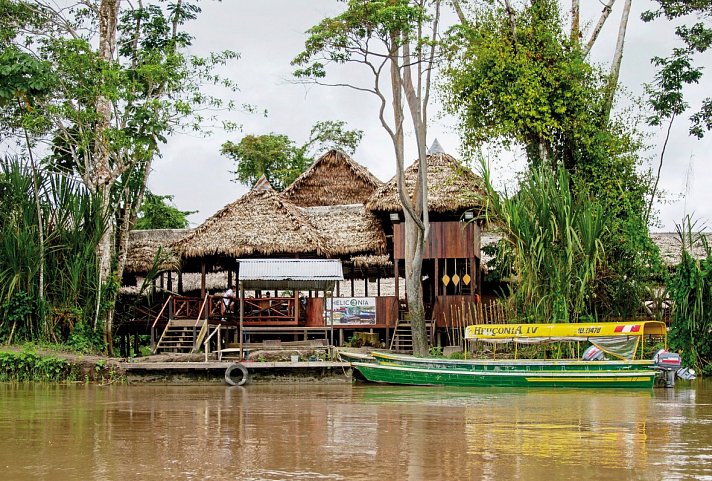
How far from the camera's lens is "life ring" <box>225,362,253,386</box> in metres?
16.1

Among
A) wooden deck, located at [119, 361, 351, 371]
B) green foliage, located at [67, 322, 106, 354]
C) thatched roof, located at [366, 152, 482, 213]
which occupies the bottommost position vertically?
wooden deck, located at [119, 361, 351, 371]

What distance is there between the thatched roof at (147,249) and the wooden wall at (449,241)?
5.15 m

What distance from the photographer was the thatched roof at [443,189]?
20.5 meters

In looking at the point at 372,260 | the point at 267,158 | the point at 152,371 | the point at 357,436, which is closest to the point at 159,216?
the point at 267,158

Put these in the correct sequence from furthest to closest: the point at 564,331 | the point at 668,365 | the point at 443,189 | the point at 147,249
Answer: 1. the point at 147,249
2. the point at 443,189
3. the point at 564,331
4. the point at 668,365

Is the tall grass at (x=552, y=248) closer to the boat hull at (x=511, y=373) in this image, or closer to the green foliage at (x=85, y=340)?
the boat hull at (x=511, y=373)

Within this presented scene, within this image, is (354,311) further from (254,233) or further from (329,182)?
(329,182)

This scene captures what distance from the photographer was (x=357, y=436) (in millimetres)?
8789

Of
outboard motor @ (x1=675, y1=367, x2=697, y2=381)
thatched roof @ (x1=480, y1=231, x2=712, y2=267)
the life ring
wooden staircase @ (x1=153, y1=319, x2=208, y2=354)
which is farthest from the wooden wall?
the life ring

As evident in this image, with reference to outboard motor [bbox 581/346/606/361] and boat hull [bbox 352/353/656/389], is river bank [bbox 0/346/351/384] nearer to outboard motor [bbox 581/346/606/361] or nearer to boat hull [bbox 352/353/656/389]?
boat hull [bbox 352/353/656/389]

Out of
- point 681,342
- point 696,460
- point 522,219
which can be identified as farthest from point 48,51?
point 696,460

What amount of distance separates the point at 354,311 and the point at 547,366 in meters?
6.34

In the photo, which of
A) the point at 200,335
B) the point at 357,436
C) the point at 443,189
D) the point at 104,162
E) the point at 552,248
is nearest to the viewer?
the point at 357,436

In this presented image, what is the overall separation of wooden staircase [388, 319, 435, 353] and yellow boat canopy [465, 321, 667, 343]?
369cm
